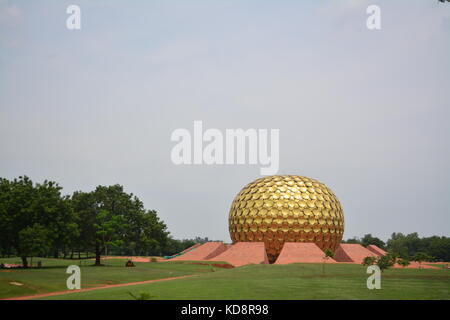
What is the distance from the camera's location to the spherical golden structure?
1903 inches

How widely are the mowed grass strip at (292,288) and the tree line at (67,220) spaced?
1546cm

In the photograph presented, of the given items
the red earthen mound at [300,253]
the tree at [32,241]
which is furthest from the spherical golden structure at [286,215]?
the tree at [32,241]

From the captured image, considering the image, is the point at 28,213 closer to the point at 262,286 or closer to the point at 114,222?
the point at 114,222

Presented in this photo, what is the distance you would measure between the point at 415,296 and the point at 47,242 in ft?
87.9

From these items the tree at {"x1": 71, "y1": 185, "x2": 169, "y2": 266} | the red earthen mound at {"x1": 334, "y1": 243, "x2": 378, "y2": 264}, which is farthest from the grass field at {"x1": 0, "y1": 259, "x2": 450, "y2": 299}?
the red earthen mound at {"x1": 334, "y1": 243, "x2": 378, "y2": 264}

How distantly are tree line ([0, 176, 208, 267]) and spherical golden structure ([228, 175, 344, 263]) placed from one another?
981 centimetres

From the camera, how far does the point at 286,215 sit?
48312 millimetres

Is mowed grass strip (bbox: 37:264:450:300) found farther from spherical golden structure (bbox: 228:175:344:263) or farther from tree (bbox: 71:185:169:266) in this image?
tree (bbox: 71:185:169:266)

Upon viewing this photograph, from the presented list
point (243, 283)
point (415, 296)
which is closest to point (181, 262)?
point (243, 283)

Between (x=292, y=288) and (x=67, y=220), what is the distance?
2396 cm

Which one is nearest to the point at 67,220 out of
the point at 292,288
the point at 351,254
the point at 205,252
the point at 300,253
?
the point at 205,252

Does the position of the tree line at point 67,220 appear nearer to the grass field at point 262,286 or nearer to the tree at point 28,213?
the tree at point 28,213

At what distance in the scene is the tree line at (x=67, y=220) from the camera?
122 ft
